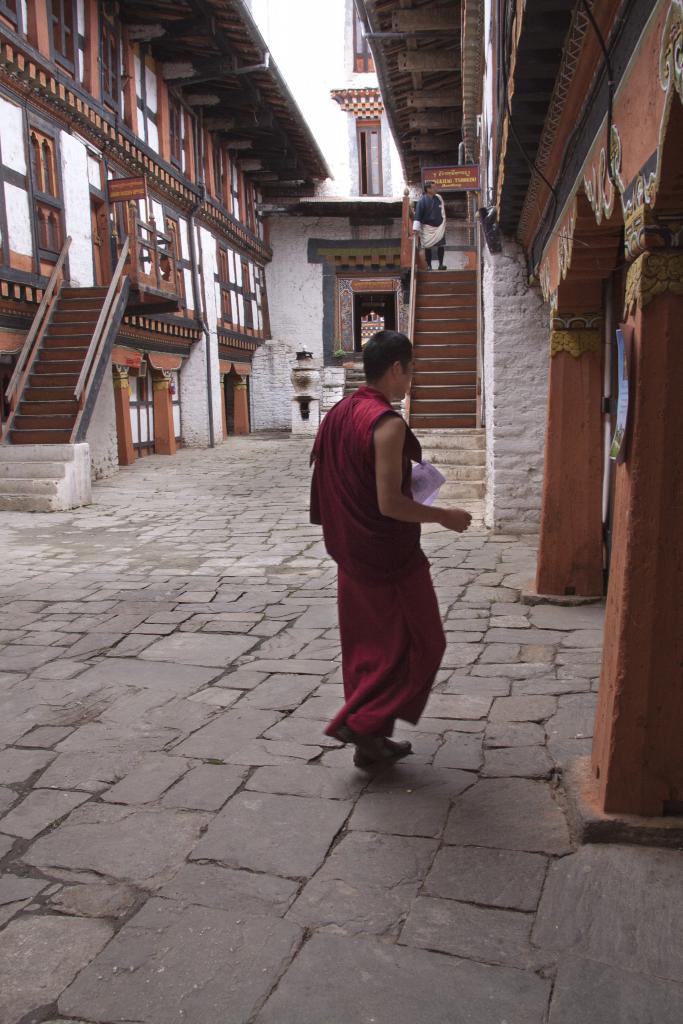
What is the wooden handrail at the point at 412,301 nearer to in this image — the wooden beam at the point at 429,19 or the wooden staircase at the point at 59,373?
the wooden beam at the point at 429,19

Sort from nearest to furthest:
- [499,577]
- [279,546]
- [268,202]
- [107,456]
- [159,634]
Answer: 1. [159,634]
2. [499,577]
3. [279,546]
4. [107,456]
5. [268,202]

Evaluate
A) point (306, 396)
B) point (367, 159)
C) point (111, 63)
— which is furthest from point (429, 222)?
point (367, 159)

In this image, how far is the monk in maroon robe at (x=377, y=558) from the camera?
3.02 m

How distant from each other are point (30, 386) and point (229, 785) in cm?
1021

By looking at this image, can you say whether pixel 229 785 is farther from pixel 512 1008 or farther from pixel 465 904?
pixel 512 1008

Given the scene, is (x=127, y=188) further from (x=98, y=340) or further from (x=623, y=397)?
(x=623, y=397)

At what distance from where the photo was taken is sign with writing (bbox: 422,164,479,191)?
11.5m

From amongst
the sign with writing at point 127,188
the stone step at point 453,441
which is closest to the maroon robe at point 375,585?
the stone step at point 453,441

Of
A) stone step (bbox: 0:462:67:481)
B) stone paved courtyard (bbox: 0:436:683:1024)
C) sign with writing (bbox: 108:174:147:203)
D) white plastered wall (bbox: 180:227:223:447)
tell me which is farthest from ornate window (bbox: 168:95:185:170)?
stone paved courtyard (bbox: 0:436:683:1024)

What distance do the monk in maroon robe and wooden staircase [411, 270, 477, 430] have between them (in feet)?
27.5

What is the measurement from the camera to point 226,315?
2178cm

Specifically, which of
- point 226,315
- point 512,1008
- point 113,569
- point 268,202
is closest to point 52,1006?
point 512,1008

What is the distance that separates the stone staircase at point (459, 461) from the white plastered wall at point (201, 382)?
9547 mm

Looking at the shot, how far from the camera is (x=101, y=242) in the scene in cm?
1477
